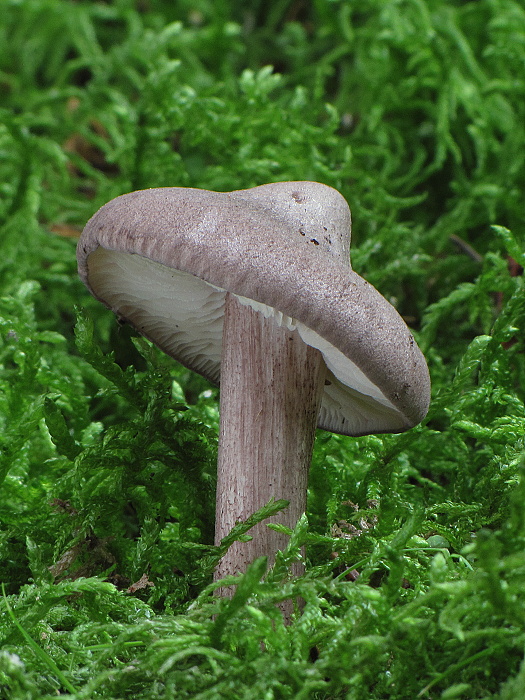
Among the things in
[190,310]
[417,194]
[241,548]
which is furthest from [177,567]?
[417,194]

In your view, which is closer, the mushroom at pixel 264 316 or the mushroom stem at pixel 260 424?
the mushroom at pixel 264 316

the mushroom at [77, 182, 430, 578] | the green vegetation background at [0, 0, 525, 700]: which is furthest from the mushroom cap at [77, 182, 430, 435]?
the green vegetation background at [0, 0, 525, 700]

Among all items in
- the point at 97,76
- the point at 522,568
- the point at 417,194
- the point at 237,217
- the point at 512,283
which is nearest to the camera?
the point at 522,568

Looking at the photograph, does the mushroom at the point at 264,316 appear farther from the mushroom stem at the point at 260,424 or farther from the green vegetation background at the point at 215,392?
the green vegetation background at the point at 215,392

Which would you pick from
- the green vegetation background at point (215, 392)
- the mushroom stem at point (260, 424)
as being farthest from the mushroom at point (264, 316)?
the green vegetation background at point (215, 392)

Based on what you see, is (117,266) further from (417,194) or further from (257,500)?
(417,194)

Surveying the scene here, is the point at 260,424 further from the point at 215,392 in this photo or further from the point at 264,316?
the point at 215,392

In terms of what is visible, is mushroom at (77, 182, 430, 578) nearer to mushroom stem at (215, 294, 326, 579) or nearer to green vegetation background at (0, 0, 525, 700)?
mushroom stem at (215, 294, 326, 579)
